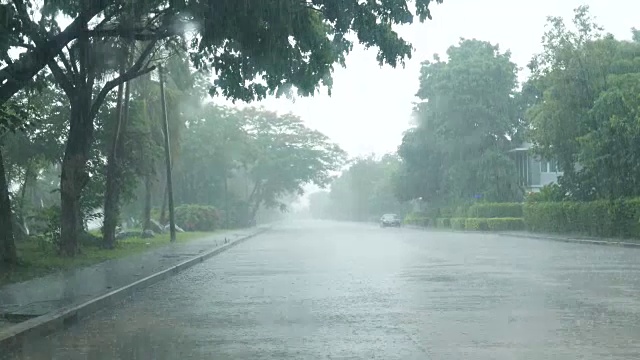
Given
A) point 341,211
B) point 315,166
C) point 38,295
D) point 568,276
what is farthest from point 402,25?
point 341,211

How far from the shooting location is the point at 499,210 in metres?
51.5

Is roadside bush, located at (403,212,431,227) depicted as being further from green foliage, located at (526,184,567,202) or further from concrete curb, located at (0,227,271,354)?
concrete curb, located at (0,227,271,354)

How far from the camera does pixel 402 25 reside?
15.9 metres

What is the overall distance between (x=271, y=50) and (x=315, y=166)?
211 ft

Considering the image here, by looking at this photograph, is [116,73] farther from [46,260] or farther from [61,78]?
[46,260]

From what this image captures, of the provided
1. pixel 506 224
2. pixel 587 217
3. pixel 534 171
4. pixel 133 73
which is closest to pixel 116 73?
pixel 133 73

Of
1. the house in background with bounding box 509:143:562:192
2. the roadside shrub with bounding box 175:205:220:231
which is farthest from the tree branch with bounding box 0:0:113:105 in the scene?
the house in background with bounding box 509:143:562:192

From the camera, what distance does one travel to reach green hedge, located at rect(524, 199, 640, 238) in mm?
31028

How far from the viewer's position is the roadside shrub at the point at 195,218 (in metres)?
55.4

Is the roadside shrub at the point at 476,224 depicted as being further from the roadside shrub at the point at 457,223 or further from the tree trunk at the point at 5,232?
the tree trunk at the point at 5,232

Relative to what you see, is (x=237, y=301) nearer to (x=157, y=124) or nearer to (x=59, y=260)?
(x=59, y=260)

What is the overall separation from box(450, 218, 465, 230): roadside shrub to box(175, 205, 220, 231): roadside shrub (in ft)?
64.2

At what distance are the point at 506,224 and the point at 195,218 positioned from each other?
23154 millimetres

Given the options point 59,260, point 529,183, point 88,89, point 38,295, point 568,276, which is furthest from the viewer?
point 529,183
